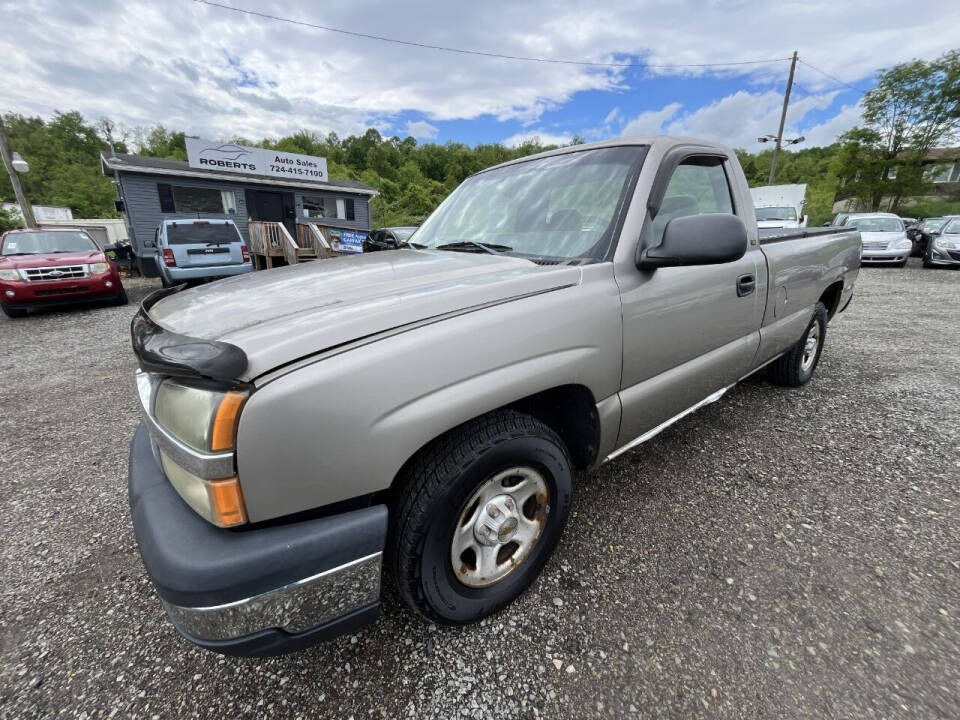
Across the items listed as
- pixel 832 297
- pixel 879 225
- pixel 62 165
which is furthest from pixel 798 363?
pixel 62 165

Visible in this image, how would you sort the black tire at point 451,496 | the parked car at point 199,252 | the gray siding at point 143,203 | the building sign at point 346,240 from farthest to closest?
the gray siding at point 143,203 < the building sign at point 346,240 < the parked car at point 199,252 < the black tire at point 451,496

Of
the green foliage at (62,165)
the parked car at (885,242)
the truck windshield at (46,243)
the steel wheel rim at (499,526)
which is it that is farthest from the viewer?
the green foliage at (62,165)

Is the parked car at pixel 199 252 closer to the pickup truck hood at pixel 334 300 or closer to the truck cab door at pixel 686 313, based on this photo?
the pickup truck hood at pixel 334 300

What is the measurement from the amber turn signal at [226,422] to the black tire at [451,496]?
52 cm

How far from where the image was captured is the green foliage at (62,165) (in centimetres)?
4059

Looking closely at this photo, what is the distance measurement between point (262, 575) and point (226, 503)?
198mm

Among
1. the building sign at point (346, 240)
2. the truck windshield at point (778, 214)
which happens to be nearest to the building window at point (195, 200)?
the building sign at point (346, 240)

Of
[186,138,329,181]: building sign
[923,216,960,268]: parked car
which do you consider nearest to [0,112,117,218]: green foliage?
[186,138,329,181]: building sign

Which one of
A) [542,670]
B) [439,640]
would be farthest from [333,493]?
[542,670]

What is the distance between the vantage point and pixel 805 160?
152 feet

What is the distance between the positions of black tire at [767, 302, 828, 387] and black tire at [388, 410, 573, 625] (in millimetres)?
2905

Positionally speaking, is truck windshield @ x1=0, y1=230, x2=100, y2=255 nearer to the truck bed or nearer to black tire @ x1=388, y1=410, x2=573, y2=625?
black tire @ x1=388, y1=410, x2=573, y2=625

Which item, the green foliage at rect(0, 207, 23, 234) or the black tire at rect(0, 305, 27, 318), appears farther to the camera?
the green foliage at rect(0, 207, 23, 234)

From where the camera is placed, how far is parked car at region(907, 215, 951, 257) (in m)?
12.8
